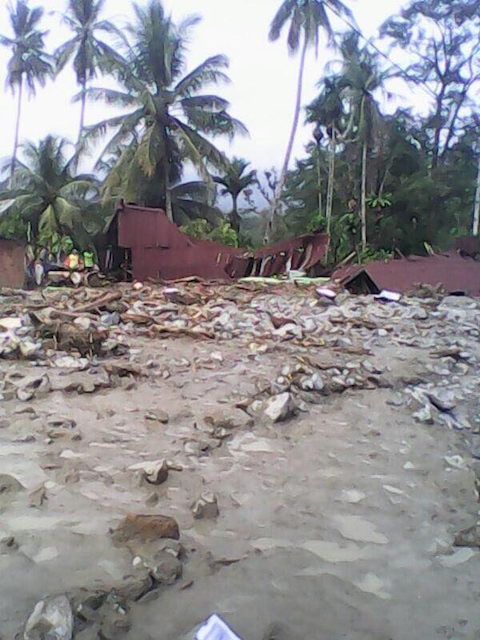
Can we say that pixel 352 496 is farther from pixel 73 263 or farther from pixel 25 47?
pixel 25 47

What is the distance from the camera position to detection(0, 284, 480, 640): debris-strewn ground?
6.06ft

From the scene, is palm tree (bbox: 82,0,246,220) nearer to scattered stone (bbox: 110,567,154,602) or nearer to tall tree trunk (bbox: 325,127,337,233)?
tall tree trunk (bbox: 325,127,337,233)

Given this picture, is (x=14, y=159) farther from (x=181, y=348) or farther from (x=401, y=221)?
(x=181, y=348)

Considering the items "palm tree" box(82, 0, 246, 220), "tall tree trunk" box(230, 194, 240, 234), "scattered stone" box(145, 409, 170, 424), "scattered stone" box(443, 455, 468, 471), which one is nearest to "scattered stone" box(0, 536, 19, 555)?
"scattered stone" box(145, 409, 170, 424)

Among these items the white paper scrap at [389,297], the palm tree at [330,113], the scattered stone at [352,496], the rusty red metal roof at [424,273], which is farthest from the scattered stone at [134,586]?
the palm tree at [330,113]

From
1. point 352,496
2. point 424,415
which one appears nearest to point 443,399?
point 424,415

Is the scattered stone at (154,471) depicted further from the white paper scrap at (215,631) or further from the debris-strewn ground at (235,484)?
the white paper scrap at (215,631)

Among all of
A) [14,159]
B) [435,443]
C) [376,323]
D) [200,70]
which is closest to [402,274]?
[376,323]

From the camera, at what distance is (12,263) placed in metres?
9.85

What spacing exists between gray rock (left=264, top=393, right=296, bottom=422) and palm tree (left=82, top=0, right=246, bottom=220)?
1407cm

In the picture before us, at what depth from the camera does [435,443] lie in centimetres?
329

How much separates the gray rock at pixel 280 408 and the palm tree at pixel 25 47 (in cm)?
2416

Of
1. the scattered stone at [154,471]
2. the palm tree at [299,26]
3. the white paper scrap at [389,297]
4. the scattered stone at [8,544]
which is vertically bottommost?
the scattered stone at [8,544]

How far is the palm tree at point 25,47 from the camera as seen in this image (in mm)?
24516
